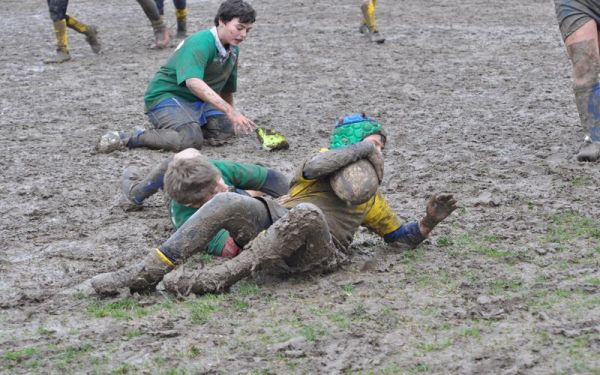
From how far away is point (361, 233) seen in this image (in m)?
5.39

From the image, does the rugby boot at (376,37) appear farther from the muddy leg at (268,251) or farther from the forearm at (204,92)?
the muddy leg at (268,251)

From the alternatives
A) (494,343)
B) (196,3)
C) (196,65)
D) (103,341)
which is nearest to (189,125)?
(196,65)

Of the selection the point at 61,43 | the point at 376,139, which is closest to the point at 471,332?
the point at 376,139

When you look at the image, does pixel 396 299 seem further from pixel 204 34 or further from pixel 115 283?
pixel 204 34

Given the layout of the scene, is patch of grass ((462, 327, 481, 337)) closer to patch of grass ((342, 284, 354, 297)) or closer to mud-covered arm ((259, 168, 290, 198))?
patch of grass ((342, 284, 354, 297))

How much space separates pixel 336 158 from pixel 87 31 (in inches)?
276

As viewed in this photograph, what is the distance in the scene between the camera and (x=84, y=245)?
525cm

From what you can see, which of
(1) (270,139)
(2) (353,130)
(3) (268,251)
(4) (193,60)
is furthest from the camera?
(1) (270,139)

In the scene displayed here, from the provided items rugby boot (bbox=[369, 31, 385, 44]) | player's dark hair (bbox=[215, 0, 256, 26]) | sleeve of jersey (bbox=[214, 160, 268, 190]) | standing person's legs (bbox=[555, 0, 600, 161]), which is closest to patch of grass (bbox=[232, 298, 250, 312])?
sleeve of jersey (bbox=[214, 160, 268, 190])

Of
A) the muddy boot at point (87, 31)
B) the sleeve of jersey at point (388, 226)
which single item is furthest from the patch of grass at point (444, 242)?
the muddy boot at point (87, 31)

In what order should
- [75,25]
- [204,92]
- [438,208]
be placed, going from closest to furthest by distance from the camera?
[438,208] < [204,92] < [75,25]

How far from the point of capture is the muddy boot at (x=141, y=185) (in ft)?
18.3

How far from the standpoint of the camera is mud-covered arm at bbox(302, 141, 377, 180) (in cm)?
443

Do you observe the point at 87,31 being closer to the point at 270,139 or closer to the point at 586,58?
the point at 270,139
